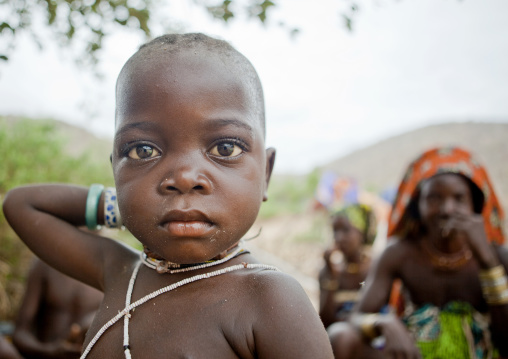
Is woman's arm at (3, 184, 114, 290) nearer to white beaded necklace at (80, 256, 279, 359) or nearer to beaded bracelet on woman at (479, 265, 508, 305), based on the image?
white beaded necklace at (80, 256, 279, 359)

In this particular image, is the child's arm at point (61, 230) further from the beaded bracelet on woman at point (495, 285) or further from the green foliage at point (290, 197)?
the green foliage at point (290, 197)

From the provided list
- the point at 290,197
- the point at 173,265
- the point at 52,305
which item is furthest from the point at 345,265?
the point at 290,197

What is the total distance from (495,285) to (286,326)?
6.97ft

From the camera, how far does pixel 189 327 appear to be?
121 centimetres

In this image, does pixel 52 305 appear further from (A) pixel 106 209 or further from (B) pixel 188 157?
(B) pixel 188 157

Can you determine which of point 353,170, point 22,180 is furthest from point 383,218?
point 353,170

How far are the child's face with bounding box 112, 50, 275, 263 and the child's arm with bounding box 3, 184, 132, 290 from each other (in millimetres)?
457

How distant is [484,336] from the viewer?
287cm

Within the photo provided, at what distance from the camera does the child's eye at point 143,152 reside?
1272 mm

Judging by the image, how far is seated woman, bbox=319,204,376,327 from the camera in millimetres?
5145

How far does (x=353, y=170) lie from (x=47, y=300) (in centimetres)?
2434

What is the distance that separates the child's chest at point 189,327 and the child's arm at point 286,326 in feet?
0.14

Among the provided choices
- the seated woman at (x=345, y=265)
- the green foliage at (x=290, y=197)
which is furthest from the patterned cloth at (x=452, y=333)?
the green foliage at (x=290, y=197)

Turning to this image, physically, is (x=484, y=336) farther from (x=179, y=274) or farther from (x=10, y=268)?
(x=10, y=268)
